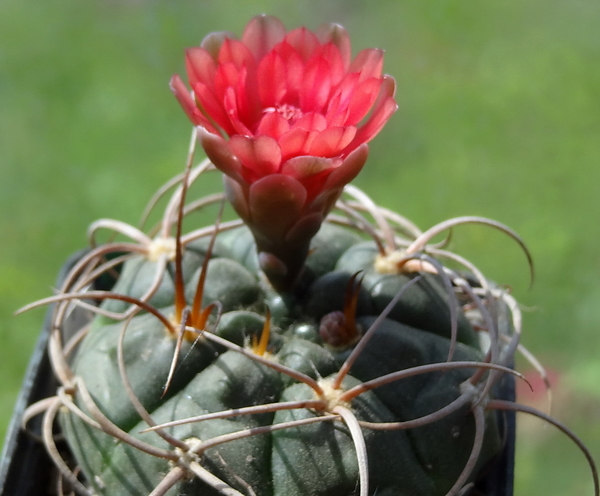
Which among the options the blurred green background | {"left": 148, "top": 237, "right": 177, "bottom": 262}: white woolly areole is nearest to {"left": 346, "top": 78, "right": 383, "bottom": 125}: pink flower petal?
{"left": 148, "top": 237, "right": 177, "bottom": 262}: white woolly areole

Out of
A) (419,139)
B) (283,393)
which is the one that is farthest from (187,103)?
(419,139)

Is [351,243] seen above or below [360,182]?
above

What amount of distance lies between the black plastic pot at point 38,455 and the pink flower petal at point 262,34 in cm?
39

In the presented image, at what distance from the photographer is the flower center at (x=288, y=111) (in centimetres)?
51

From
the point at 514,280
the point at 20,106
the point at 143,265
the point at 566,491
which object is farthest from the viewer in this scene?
the point at 20,106

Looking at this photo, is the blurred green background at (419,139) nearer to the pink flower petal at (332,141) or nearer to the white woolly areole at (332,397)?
the white woolly areole at (332,397)

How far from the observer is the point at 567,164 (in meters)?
1.47

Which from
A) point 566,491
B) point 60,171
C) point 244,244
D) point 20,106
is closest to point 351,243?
point 244,244

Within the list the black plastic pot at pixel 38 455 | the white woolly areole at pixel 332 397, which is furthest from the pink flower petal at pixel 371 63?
the black plastic pot at pixel 38 455

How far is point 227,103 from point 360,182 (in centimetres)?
95

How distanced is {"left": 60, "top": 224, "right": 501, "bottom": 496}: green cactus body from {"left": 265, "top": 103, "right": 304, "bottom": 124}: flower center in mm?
151

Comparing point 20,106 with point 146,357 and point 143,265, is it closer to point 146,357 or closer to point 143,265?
point 143,265

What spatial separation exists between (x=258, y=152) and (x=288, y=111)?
8 cm

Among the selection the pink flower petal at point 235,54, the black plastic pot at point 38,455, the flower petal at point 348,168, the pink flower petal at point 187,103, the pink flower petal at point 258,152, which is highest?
the pink flower petal at point 235,54
